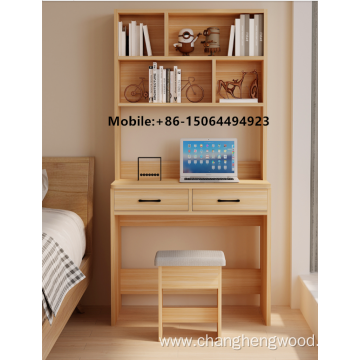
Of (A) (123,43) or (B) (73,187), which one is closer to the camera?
(A) (123,43)

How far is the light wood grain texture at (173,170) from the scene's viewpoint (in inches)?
109

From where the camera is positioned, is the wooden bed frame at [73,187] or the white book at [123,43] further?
the wooden bed frame at [73,187]

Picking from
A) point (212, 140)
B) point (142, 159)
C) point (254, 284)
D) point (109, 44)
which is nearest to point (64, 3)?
point (109, 44)

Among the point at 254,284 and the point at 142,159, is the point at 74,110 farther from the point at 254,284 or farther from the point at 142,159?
the point at 254,284

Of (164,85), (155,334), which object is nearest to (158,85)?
(164,85)

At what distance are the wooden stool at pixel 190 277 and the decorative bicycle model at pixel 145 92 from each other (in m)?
1.10

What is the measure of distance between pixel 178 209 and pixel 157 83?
33.1 inches

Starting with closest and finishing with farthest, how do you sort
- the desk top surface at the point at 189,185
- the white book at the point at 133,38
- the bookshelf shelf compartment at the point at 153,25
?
the desk top surface at the point at 189,185 → the white book at the point at 133,38 → the bookshelf shelf compartment at the point at 153,25

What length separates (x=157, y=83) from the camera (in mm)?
2562

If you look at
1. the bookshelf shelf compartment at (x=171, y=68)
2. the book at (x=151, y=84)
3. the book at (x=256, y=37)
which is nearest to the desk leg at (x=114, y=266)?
the book at (x=151, y=84)

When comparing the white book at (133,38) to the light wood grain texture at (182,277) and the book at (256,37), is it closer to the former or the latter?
the book at (256,37)

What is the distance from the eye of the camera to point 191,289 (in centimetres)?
275

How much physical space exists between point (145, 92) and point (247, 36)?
2.54ft

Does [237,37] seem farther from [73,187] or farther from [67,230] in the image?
[67,230]
